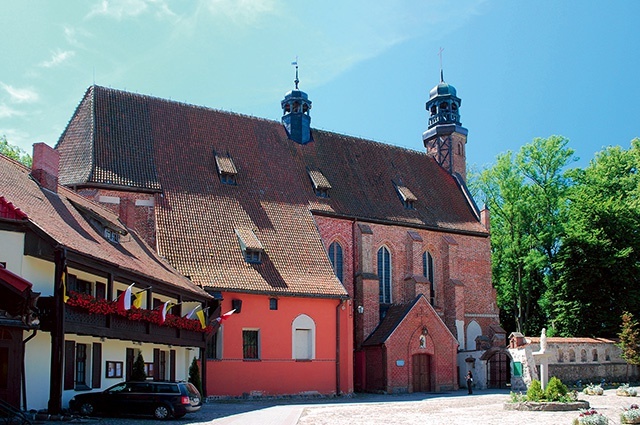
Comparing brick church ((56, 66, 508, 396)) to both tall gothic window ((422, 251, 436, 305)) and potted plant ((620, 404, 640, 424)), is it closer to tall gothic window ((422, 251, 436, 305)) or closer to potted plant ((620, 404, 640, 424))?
tall gothic window ((422, 251, 436, 305))

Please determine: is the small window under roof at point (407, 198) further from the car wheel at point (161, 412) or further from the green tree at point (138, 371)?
the car wheel at point (161, 412)

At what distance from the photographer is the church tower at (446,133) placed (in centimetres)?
4762

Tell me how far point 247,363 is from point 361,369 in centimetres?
777

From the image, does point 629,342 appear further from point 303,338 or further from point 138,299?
point 138,299

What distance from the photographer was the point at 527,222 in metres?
50.9

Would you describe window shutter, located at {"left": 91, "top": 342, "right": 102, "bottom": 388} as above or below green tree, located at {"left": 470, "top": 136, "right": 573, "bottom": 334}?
below

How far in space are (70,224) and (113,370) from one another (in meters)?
4.77

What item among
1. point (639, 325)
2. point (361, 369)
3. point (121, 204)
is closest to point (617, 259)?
point (639, 325)

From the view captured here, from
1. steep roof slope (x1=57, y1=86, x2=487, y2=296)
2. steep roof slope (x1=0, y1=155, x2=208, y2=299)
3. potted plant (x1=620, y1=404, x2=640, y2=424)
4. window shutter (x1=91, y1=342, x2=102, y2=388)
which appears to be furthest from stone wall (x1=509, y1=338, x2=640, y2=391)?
window shutter (x1=91, y1=342, x2=102, y2=388)

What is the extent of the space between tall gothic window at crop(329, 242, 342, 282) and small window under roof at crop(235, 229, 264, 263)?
598cm

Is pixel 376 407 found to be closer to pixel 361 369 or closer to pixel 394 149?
pixel 361 369

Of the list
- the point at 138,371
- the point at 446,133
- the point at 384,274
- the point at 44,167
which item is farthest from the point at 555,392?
the point at 446,133

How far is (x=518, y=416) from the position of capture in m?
21.4

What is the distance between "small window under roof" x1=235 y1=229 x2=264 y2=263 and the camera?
3231cm
